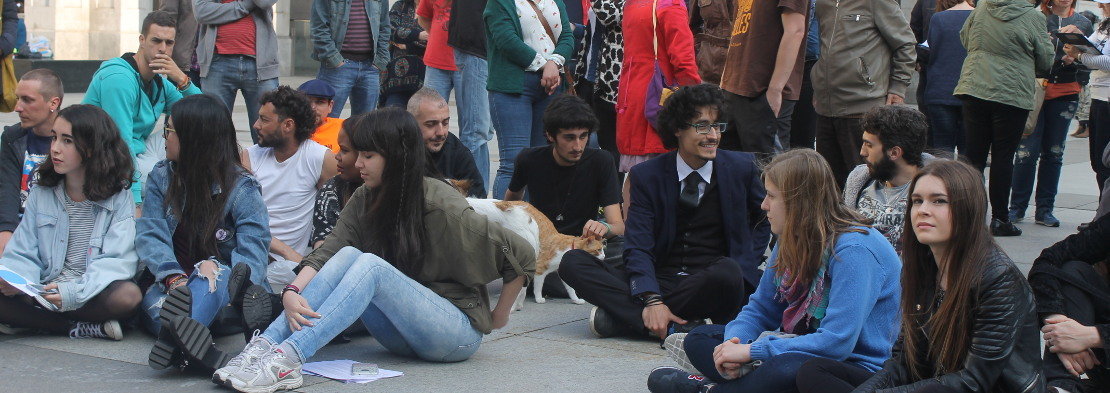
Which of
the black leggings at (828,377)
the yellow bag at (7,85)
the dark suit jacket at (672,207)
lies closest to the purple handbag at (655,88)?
the dark suit jacket at (672,207)

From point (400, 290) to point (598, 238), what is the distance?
1571 millimetres

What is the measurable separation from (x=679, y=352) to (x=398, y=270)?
104 cm

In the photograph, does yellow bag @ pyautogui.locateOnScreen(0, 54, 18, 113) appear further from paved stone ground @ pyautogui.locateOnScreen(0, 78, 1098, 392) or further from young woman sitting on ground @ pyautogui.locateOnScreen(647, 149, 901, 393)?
young woman sitting on ground @ pyautogui.locateOnScreen(647, 149, 901, 393)

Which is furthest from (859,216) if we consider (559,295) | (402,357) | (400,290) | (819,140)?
(819,140)

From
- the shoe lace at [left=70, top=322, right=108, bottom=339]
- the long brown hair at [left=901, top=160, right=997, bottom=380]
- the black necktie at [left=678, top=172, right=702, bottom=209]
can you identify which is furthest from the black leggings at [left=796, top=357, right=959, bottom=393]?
the shoe lace at [left=70, top=322, right=108, bottom=339]

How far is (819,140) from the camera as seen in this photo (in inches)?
273

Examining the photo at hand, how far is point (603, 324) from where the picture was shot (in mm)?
5168

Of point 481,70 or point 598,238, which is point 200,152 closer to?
point 598,238

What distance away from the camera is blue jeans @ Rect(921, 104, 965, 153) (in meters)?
8.29

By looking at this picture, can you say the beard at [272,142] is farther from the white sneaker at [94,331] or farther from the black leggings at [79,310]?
the white sneaker at [94,331]

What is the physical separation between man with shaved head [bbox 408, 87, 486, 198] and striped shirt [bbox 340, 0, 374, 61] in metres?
2.35

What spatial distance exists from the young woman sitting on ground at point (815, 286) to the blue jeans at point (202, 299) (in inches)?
80.8

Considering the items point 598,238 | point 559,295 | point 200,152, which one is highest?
point 200,152

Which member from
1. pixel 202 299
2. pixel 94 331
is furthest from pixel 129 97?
pixel 202 299
